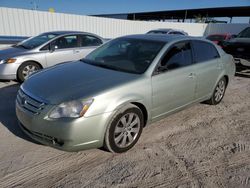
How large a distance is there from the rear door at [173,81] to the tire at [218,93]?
1059 millimetres

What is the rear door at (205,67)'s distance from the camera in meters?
4.29

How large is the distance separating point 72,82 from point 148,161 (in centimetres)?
144

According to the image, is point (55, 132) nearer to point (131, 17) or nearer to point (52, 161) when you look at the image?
point (52, 161)

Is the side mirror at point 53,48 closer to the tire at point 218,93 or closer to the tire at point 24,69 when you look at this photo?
the tire at point 24,69

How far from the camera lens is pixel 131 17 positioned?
56469 millimetres

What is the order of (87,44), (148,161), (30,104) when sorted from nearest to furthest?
(30,104)
(148,161)
(87,44)

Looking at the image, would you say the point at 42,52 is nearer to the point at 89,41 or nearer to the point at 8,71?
the point at 8,71

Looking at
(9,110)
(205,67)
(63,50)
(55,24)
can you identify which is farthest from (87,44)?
(55,24)

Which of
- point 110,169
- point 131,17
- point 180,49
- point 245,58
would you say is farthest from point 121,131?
point 131,17

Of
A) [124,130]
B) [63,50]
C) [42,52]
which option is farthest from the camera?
[63,50]

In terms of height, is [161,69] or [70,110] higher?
[161,69]

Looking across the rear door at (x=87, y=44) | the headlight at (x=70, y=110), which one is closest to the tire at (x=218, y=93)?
the headlight at (x=70, y=110)

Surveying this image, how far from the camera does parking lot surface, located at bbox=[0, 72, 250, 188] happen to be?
2.67m

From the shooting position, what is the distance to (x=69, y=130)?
271cm
